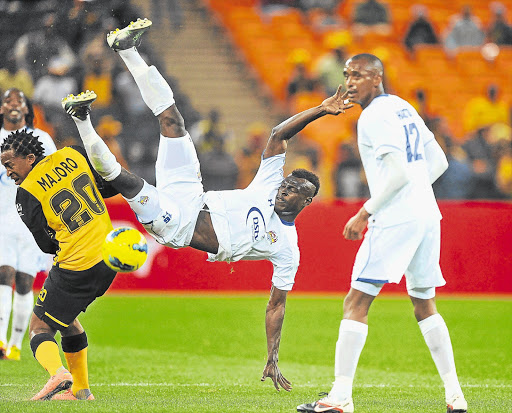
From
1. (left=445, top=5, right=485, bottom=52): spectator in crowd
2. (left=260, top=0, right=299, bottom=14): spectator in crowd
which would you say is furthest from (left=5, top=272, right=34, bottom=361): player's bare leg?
(left=445, top=5, right=485, bottom=52): spectator in crowd

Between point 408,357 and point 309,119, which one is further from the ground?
point 309,119

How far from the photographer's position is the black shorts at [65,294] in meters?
7.29

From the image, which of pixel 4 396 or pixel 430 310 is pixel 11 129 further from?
pixel 430 310

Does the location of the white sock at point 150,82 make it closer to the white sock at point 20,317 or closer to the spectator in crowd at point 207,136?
the white sock at point 20,317

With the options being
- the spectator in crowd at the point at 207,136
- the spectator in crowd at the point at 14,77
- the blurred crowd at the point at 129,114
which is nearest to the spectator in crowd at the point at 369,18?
the blurred crowd at the point at 129,114

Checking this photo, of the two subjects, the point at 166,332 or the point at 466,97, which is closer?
the point at 166,332

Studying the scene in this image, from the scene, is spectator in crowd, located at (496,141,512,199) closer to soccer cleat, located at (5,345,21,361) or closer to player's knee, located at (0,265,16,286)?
player's knee, located at (0,265,16,286)

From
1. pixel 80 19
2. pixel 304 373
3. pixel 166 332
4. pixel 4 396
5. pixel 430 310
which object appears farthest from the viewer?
pixel 80 19

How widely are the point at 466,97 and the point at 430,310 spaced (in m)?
16.8

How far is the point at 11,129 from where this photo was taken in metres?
9.98

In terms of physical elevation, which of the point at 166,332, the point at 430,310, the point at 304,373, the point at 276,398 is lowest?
the point at 166,332

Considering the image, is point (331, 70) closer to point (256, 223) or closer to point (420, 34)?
point (420, 34)

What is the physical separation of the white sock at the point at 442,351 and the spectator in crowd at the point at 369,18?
16890 millimetres

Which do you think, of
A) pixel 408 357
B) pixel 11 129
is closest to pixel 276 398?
pixel 408 357
